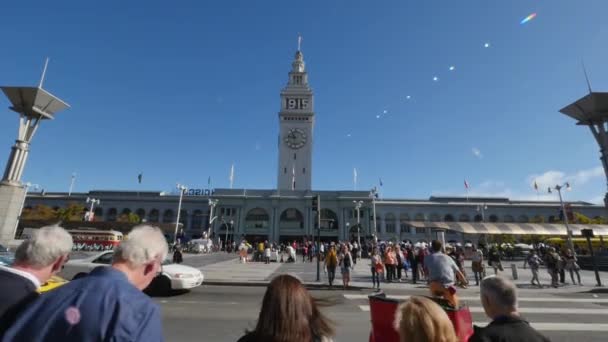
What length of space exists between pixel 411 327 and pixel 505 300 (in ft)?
3.88

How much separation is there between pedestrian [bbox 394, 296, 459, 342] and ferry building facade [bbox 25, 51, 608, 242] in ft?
182

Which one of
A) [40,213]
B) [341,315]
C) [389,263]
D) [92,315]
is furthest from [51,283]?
[40,213]

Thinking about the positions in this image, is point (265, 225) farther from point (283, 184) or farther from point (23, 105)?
point (23, 105)

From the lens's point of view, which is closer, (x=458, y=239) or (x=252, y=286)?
(x=252, y=286)

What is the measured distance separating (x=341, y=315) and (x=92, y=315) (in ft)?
25.8

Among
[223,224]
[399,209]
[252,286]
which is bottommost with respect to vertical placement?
[252,286]

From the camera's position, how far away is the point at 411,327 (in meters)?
2.28

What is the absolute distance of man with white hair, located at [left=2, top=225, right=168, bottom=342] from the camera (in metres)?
1.48

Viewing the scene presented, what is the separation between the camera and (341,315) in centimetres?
827

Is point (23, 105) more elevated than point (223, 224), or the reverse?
point (23, 105)

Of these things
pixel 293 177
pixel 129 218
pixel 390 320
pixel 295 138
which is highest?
pixel 295 138

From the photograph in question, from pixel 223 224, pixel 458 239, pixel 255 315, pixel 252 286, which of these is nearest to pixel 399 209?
pixel 458 239

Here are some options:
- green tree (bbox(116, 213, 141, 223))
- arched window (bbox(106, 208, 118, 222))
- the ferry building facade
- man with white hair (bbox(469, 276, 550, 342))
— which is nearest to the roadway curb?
man with white hair (bbox(469, 276, 550, 342))

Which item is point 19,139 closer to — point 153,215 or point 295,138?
point 153,215
